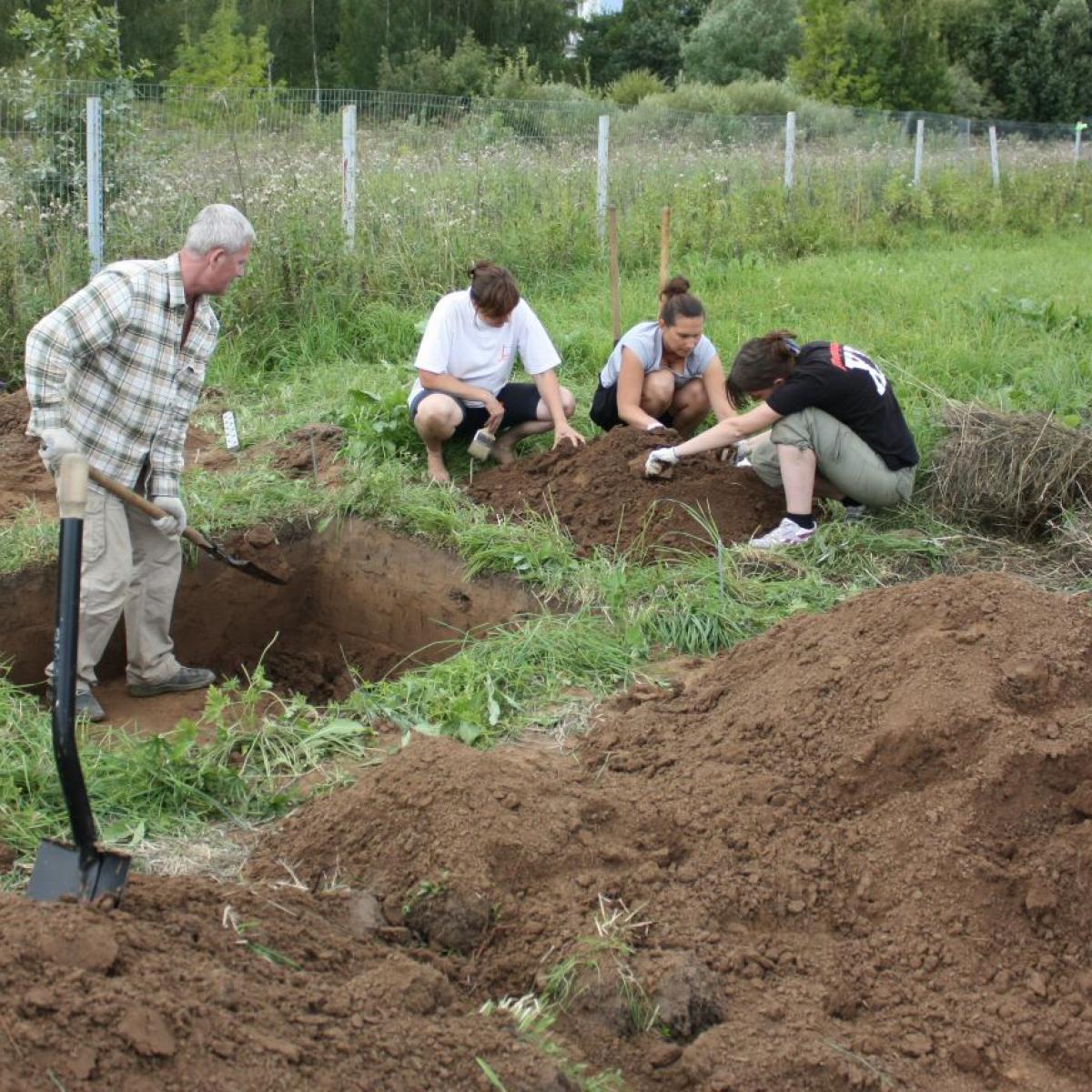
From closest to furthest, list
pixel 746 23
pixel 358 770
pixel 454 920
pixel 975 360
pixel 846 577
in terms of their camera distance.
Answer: pixel 454 920
pixel 358 770
pixel 846 577
pixel 975 360
pixel 746 23

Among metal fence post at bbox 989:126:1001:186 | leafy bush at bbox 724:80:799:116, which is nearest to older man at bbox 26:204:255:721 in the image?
metal fence post at bbox 989:126:1001:186

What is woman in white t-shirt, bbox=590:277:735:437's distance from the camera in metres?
6.26

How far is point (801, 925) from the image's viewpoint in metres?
3.11

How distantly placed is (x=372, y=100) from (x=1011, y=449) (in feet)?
25.1

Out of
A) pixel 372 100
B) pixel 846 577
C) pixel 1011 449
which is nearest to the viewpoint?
pixel 846 577

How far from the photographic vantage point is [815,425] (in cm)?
564

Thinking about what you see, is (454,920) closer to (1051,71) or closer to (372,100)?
(372,100)

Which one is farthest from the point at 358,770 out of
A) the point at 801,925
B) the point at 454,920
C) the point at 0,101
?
the point at 0,101

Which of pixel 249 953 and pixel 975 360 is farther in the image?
pixel 975 360

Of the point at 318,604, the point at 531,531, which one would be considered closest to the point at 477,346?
the point at 531,531

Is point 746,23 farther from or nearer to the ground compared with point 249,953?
Result: farther from the ground

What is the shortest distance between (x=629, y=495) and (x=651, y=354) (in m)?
0.92

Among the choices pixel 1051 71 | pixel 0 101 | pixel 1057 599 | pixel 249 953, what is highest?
pixel 1051 71

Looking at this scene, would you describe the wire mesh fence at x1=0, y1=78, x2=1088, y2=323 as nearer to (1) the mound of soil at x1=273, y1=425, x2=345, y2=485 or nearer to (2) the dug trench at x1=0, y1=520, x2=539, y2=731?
(1) the mound of soil at x1=273, y1=425, x2=345, y2=485
